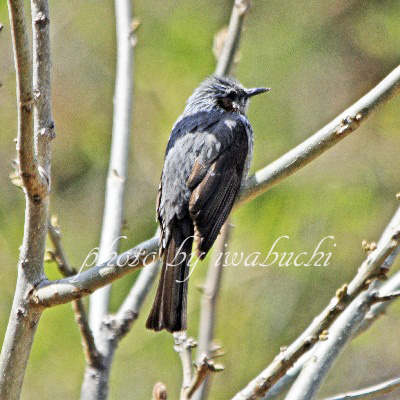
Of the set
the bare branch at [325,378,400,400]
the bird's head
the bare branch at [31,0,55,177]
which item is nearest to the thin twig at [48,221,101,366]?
the bare branch at [31,0,55,177]

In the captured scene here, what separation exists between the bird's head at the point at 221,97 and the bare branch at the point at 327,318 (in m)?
2.02

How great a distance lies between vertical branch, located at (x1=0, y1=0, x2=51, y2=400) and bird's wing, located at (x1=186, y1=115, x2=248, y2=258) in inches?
37.0

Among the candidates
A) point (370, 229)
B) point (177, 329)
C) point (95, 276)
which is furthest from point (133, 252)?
point (370, 229)

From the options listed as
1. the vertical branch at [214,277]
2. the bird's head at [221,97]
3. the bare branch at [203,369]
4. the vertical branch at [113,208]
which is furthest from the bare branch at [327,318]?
the bird's head at [221,97]

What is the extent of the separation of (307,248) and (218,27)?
80.0 inches

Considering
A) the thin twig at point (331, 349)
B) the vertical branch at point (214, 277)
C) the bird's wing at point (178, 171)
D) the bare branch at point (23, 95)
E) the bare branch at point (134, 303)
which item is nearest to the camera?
the bare branch at point (23, 95)

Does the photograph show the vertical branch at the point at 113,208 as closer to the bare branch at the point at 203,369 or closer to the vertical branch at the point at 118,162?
the vertical branch at the point at 118,162

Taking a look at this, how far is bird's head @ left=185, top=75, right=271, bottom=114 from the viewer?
4.77m

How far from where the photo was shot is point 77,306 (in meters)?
3.18

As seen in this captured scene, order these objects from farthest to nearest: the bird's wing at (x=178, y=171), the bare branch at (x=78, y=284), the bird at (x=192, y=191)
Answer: the bird's wing at (x=178, y=171), the bird at (x=192, y=191), the bare branch at (x=78, y=284)

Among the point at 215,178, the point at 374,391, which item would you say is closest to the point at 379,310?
the point at 374,391

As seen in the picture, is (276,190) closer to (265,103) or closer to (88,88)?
(265,103)

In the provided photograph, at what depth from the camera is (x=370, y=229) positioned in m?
5.89

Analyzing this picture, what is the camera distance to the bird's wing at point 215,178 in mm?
3697
